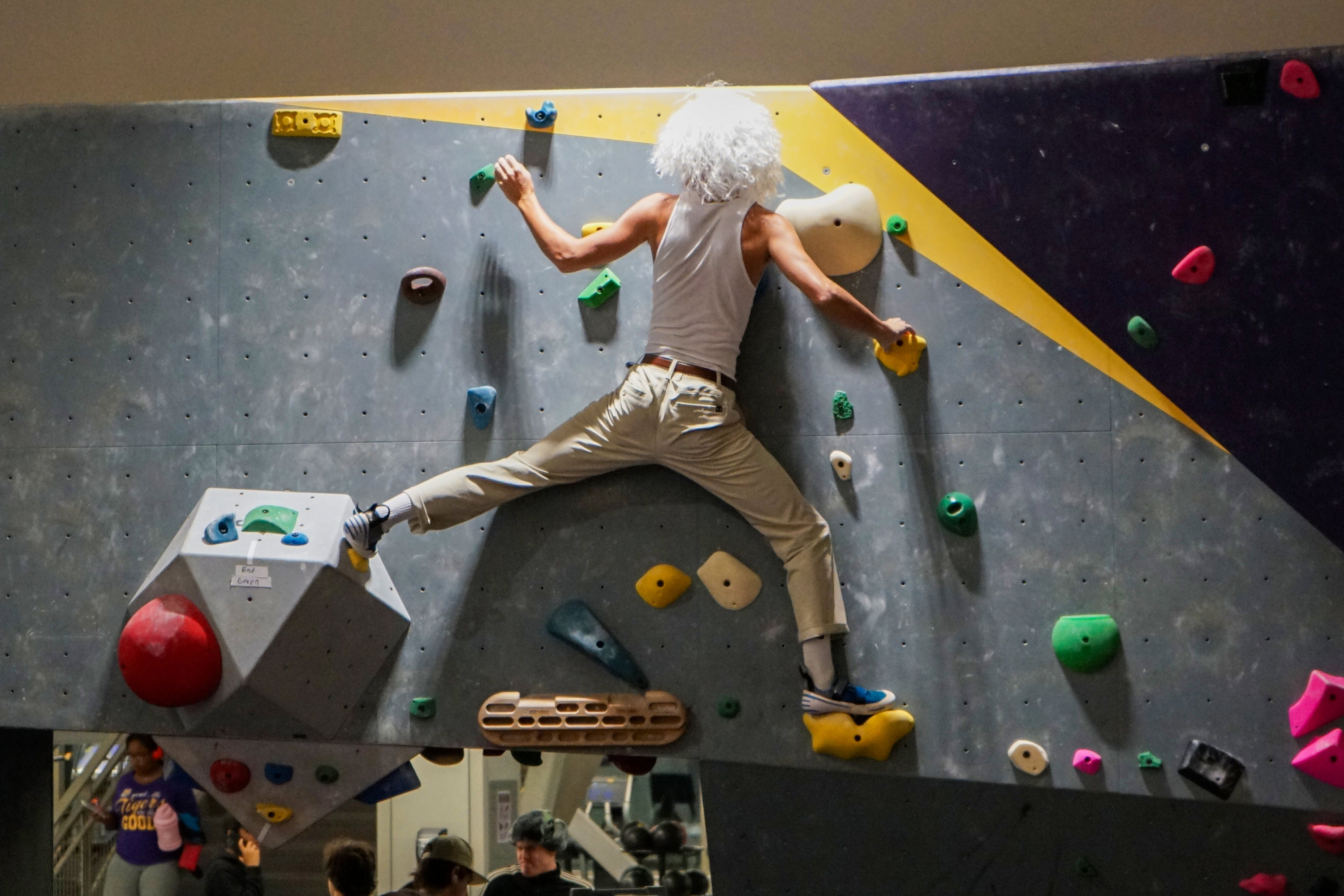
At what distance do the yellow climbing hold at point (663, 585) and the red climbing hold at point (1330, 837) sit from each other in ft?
6.57

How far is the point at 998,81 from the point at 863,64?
1079 mm

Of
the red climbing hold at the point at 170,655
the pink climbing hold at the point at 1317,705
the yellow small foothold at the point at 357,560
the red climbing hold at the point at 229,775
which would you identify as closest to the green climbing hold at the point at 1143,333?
the pink climbing hold at the point at 1317,705

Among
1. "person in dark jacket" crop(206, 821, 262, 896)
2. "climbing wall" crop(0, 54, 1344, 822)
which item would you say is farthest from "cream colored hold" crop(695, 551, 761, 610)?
"person in dark jacket" crop(206, 821, 262, 896)

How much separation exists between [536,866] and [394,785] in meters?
0.58

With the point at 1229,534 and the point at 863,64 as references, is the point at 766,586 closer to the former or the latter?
the point at 1229,534

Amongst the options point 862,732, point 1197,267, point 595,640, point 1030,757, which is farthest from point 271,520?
point 1197,267

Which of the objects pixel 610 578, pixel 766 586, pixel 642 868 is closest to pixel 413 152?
pixel 610 578

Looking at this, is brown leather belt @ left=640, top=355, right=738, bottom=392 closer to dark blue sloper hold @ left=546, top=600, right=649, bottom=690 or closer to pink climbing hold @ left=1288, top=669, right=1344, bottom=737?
dark blue sloper hold @ left=546, top=600, right=649, bottom=690

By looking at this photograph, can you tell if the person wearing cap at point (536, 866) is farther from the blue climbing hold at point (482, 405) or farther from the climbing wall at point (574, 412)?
the blue climbing hold at point (482, 405)

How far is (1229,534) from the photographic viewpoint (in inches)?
117

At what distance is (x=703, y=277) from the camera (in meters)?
3.00

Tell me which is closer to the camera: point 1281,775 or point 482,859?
point 1281,775

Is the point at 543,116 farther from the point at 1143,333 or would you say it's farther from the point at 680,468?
the point at 1143,333

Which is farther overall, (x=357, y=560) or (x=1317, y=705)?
(x=357, y=560)
